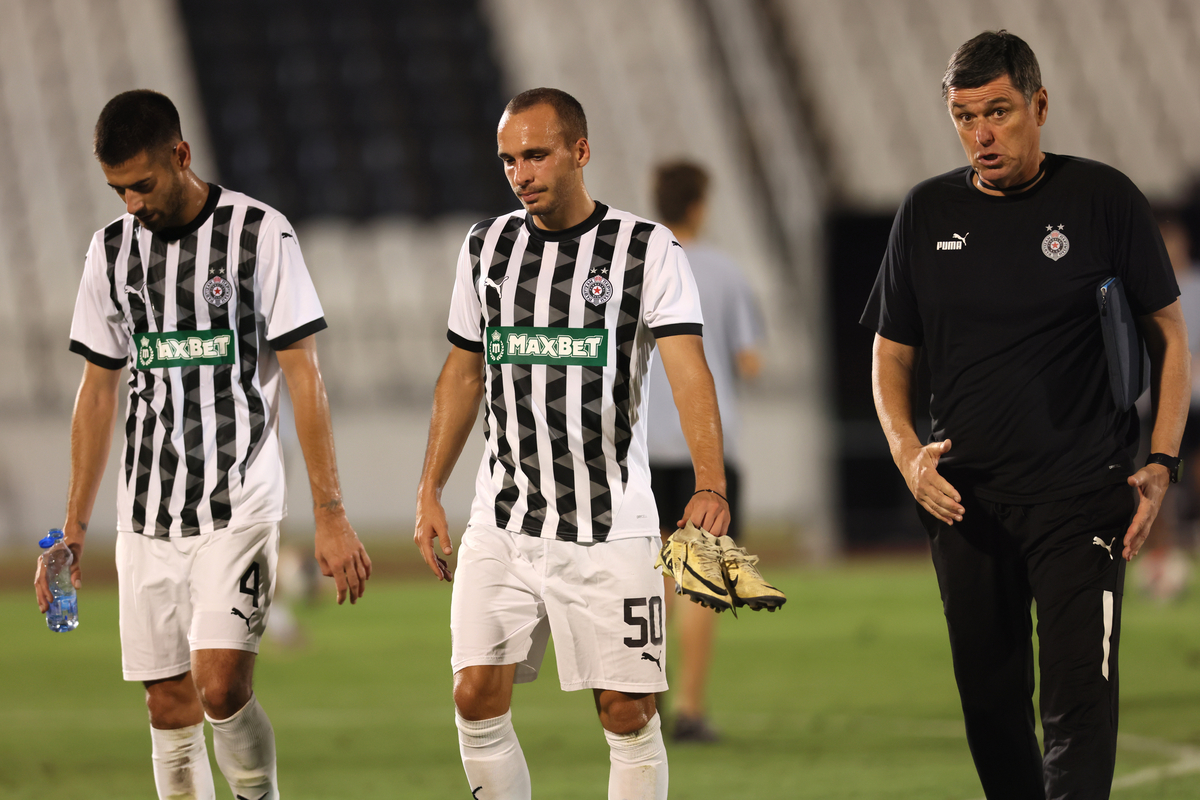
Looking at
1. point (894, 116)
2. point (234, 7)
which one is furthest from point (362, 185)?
point (894, 116)

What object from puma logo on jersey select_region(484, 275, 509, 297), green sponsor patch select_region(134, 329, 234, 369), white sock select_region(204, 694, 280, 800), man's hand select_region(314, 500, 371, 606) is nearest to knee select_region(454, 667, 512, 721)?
man's hand select_region(314, 500, 371, 606)

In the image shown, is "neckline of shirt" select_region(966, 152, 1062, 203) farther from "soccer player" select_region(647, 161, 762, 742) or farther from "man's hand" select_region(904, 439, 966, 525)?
"soccer player" select_region(647, 161, 762, 742)

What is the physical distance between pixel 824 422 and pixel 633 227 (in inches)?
463

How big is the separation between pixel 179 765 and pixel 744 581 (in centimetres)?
168

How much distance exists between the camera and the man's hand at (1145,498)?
11.8ft

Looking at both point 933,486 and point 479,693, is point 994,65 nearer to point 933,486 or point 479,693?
point 933,486

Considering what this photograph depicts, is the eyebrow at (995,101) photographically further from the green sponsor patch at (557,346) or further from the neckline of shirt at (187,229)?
the neckline of shirt at (187,229)

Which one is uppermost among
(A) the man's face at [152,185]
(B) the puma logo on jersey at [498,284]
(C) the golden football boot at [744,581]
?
(A) the man's face at [152,185]

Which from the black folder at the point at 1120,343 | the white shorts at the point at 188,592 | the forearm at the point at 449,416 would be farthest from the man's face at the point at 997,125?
the white shorts at the point at 188,592

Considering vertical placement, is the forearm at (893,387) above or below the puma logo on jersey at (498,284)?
below

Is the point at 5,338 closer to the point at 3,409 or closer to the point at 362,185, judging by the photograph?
the point at 3,409

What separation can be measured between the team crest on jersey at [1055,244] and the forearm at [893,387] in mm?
462

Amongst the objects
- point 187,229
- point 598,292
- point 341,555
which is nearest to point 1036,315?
point 598,292

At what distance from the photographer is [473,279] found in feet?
13.1
